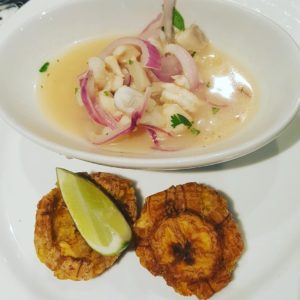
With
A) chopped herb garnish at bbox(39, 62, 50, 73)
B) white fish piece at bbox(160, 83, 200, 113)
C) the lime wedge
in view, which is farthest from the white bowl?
white fish piece at bbox(160, 83, 200, 113)

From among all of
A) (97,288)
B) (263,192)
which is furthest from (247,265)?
(97,288)

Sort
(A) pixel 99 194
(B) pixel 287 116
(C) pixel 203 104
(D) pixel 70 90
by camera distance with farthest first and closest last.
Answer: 1. (D) pixel 70 90
2. (C) pixel 203 104
3. (A) pixel 99 194
4. (B) pixel 287 116

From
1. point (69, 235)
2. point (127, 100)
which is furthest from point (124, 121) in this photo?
point (69, 235)

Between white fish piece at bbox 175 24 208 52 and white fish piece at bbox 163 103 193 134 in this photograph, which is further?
white fish piece at bbox 175 24 208 52

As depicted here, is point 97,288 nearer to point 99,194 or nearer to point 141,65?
point 99,194

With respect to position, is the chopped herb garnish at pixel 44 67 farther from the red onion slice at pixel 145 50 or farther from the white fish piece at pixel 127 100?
the white fish piece at pixel 127 100

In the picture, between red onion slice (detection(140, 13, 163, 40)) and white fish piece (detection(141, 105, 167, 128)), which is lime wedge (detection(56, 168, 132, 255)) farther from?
red onion slice (detection(140, 13, 163, 40))

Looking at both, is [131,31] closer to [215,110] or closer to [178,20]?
[178,20]

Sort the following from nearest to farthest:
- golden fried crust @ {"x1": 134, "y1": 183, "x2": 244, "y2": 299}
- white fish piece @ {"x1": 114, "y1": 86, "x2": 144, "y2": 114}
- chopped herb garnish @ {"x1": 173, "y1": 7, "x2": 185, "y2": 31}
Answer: golden fried crust @ {"x1": 134, "y1": 183, "x2": 244, "y2": 299} < white fish piece @ {"x1": 114, "y1": 86, "x2": 144, "y2": 114} < chopped herb garnish @ {"x1": 173, "y1": 7, "x2": 185, "y2": 31}
